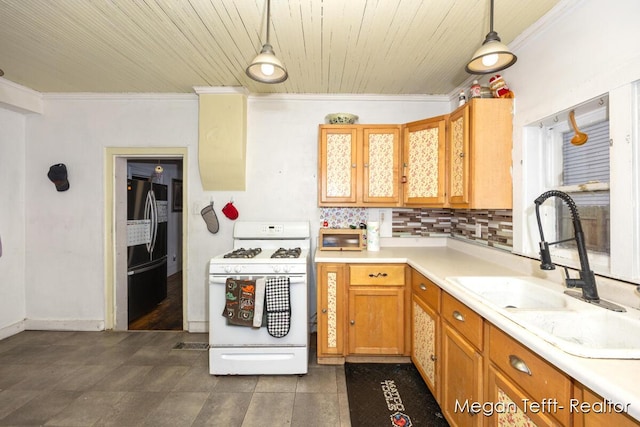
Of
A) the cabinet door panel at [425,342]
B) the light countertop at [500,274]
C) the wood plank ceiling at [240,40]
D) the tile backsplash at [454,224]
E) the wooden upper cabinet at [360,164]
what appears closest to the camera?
the light countertop at [500,274]

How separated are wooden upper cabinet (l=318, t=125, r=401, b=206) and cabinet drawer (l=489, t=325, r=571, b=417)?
1.58 metres

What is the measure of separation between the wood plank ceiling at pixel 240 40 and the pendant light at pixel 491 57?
460 mm

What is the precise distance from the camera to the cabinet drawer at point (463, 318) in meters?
1.27

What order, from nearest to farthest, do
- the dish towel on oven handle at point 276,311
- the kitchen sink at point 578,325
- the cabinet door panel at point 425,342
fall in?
1. the kitchen sink at point 578,325
2. the cabinet door panel at point 425,342
3. the dish towel on oven handle at point 276,311

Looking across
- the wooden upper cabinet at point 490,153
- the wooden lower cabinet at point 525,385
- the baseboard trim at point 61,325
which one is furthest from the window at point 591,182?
the baseboard trim at point 61,325

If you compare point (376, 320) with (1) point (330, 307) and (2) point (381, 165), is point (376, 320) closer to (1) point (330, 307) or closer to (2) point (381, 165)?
(1) point (330, 307)

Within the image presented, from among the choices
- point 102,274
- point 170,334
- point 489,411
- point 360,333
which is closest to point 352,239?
point 360,333

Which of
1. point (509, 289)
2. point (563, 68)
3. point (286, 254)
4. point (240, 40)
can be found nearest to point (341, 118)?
point (240, 40)

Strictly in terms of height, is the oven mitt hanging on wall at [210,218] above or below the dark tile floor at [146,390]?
above

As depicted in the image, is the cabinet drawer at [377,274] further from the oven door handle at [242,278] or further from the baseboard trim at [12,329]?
the baseboard trim at [12,329]

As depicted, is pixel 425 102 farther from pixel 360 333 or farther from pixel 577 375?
pixel 577 375

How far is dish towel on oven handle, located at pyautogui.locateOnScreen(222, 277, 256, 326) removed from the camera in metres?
2.00

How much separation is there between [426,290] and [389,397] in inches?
30.8

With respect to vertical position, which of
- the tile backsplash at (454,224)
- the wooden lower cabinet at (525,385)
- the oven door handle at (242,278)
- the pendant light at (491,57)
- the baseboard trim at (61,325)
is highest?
the pendant light at (491,57)
